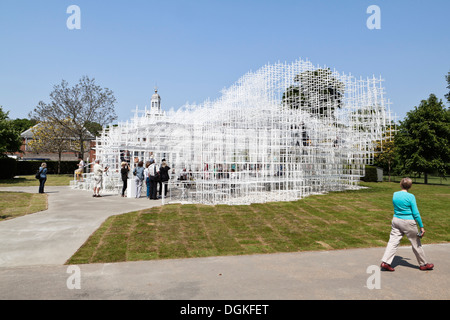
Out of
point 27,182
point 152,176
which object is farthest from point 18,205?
point 27,182

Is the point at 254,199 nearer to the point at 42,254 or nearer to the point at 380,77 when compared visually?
the point at 42,254

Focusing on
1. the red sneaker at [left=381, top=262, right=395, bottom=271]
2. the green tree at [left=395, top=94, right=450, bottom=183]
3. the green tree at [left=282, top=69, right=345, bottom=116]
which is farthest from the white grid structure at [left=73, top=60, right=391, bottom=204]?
the green tree at [left=395, top=94, right=450, bottom=183]

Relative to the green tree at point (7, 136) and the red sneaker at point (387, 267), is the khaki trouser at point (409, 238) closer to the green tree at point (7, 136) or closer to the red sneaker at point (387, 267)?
the red sneaker at point (387, 267)

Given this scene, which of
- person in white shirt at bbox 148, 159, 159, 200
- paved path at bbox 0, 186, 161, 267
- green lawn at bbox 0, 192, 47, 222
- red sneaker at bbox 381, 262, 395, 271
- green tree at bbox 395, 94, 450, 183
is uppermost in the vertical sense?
green tree at bbox 395, 94, 450, 183

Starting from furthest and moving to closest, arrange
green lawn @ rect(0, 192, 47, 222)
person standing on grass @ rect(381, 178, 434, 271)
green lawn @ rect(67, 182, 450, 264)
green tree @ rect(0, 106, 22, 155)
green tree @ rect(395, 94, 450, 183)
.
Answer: green tree @ rect(395, 94, 450, 183), green tree @ rect(0, 106, 22, 155), green lawn @ rect(0, 192, 47, 222), green lawn @ rect(67, 182, 450, 264), person standing on grass @ rect(381, 178, 434, 271)

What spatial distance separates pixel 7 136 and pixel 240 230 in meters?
25.5

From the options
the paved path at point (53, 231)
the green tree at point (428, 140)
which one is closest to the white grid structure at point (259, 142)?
the paved path at point (53, 231)

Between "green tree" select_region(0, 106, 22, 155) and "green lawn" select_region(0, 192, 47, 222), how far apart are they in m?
12.8

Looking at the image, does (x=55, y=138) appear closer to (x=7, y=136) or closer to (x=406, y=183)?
(x=7, y=136)

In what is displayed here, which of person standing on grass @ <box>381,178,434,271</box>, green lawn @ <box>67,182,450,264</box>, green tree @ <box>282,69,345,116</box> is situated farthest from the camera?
green tree @ <box>282,69,345,116</box>

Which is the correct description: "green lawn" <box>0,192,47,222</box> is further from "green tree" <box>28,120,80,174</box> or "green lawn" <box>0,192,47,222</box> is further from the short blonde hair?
"green tree" <box>28,120,80,174</box>

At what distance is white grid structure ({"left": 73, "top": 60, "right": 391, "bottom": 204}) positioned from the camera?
13609 millimetres

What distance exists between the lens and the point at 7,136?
26.6 m

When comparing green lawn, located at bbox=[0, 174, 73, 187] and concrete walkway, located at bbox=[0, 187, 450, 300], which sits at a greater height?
green lawn, located at bbox=[0, 174, 73, 187]
